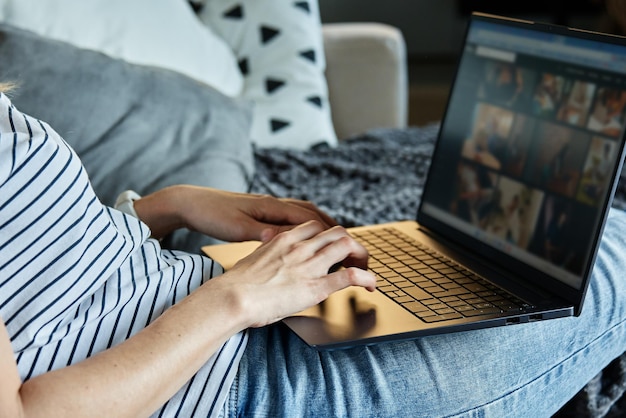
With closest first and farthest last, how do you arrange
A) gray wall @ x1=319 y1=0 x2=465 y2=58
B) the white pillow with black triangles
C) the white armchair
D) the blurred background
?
1. the white pillow with black triangles
2. the white armchair
3. the blurred background
4. gray wall @ x1=319 y1=0 x2=465 y2=58

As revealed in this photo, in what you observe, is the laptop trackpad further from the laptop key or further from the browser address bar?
the browser address bar

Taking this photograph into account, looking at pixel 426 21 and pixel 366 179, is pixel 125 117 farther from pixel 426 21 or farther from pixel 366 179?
pixel 426 21

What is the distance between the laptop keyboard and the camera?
0.85m

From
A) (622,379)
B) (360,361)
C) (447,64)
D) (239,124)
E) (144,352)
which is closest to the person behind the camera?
(144,352)

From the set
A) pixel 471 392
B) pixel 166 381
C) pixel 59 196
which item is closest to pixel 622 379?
pixel 471 392

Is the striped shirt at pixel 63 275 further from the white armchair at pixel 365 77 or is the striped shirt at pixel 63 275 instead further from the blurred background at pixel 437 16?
the blurred background at pixel 437 16

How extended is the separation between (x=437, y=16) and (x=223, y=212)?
406 centimetres

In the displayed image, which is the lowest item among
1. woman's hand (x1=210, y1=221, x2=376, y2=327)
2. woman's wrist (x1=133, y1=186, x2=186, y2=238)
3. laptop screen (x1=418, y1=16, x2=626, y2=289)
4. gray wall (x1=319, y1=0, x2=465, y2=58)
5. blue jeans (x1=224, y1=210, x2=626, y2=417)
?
gray wall (x1=319, y1=0, x2=465, y2=58)

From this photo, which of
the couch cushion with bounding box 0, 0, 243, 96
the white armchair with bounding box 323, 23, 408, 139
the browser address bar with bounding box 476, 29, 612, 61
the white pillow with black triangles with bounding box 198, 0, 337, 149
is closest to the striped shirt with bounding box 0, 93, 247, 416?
the browser address bar with bounding box 476, 29, 612, 61

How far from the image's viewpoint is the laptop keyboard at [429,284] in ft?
2.77

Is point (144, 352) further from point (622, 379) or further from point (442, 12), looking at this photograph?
point (442, 12)

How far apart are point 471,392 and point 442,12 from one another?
168 inches

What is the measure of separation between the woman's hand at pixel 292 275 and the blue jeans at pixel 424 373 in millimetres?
59

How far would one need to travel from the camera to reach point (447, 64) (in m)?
4.84
